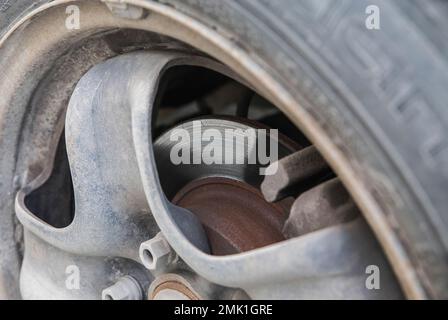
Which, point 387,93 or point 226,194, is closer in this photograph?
point 387,93

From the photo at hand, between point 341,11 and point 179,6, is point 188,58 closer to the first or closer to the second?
point 179,6

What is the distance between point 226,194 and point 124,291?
0.22 m

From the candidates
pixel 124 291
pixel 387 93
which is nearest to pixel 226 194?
pixel 124 291

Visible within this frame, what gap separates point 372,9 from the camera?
1.92 ft

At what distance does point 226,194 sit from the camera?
0.90m

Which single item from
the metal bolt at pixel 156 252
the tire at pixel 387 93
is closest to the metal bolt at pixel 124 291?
the metal bolt at pixel 156 252

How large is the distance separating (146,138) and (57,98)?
0.26m

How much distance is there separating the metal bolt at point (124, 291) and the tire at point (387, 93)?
1.56 feet

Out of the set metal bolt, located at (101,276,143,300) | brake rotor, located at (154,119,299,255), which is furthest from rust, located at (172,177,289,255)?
metal bolt, located at (101,276,143,300)

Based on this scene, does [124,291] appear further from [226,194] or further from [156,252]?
[226,194]

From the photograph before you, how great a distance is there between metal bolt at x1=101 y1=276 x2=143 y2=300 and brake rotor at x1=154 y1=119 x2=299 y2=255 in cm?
15

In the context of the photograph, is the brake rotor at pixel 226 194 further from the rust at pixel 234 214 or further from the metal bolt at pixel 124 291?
the metal bolt at pixel 124 291

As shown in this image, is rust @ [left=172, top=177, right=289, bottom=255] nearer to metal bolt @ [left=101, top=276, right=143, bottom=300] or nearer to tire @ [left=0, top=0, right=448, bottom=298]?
metal bolt @ [left=101, top=276, right=143, bottom=300]

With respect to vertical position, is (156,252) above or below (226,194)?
below
